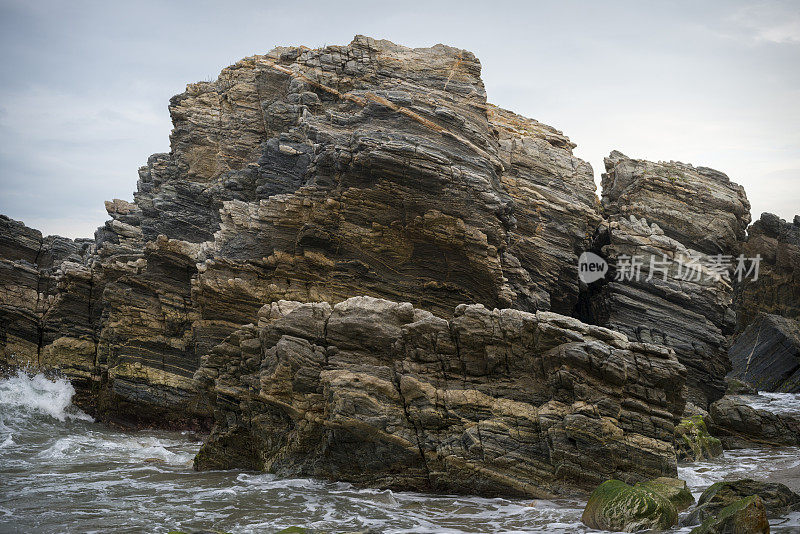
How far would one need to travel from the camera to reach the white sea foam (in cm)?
2864

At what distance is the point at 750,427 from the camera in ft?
82.4

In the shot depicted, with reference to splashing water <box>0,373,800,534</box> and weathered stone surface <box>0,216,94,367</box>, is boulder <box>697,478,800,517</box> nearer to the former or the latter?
splashing water <box>0,373,800,534</box>

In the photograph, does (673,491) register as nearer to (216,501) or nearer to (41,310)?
(216,501)

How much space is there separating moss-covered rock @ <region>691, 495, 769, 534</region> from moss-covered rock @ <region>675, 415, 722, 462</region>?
37.4ft

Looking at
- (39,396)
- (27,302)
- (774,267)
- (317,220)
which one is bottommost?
(39,396)

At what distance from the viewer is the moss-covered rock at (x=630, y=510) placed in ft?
38.1

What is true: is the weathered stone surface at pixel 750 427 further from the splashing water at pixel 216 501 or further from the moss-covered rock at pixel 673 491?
the moss-covered rock at pixel 673 491

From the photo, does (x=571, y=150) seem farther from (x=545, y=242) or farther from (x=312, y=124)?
(x=312, y=124)

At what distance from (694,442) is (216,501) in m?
16.4

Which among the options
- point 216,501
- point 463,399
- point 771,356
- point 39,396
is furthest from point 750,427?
point 39,396

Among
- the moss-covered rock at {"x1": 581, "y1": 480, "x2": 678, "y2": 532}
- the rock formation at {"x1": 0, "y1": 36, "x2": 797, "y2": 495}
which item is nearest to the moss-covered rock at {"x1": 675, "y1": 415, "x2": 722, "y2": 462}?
the rock formation at {"x1": 0, "y1": 36, "x2": 797, "y2": 495}

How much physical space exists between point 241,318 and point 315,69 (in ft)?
42.8

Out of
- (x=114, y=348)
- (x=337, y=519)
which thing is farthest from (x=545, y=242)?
(x=114, y=348)

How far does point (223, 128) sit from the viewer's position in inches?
1442
